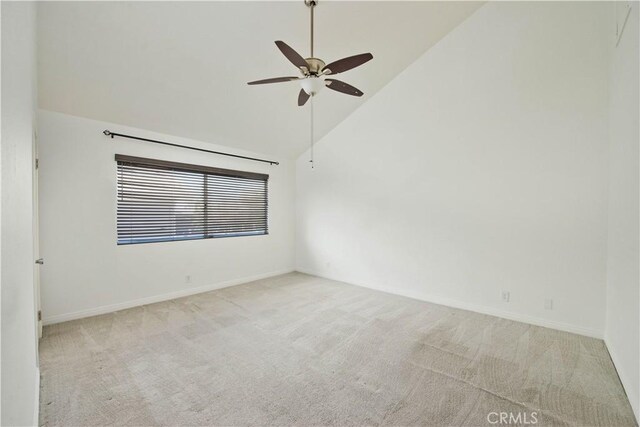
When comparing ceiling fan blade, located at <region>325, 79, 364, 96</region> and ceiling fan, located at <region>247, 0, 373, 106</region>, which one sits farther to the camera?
ceiling fan blade, located at <region>325, 79, 364, 96</region>

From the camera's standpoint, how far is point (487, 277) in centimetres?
362

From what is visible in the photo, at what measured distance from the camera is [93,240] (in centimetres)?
346

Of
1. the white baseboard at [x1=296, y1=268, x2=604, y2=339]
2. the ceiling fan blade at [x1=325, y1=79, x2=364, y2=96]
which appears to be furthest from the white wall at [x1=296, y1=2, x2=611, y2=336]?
the ceiling fan blade at [x1=325, y1=79, x2=364, y2=96]

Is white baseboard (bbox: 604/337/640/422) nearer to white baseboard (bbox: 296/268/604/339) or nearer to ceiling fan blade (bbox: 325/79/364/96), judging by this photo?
white baseboard (bbox: 296/268/604/339)

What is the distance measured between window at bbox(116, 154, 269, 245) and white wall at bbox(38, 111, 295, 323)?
12cm

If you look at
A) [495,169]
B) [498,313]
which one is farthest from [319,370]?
[495,169]

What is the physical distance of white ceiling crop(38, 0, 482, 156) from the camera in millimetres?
2504

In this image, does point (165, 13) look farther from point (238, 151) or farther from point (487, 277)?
point (487, 277)

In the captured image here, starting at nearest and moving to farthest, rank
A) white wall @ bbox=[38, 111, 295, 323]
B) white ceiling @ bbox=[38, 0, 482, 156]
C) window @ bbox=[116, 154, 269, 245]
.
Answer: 1. white ceiling @ bbox=[38, 0, 482, 156]
2. white wall @ bbox=[38, 111, 295, 323]
3. window @ bbox=[116, 154, 269, 245]

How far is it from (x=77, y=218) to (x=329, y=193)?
3.64 meters

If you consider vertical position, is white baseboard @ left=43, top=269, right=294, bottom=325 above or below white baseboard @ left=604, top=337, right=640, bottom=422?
above

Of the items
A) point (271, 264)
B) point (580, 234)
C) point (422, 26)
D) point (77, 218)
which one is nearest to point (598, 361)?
point (580, 234)

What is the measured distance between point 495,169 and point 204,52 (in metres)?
3.64

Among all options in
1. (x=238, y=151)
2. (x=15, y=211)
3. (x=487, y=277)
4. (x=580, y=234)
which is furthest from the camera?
(x=238, y=151)
